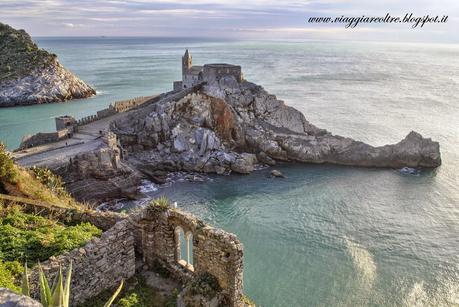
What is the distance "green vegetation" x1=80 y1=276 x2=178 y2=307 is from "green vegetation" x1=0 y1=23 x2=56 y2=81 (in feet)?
242

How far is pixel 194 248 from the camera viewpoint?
1067 cm

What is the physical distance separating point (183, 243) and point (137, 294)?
1434cm

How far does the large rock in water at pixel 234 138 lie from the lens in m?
41.0

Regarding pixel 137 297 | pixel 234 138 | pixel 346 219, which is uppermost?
pixel 137 297

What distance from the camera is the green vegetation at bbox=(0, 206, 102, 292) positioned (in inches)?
357

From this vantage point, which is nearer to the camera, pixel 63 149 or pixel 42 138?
pixel 63 149

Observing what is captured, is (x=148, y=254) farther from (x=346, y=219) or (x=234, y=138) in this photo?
(x=234, y=138)

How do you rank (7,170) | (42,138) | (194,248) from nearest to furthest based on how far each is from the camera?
(194,248) → (7,170) → (42,138)

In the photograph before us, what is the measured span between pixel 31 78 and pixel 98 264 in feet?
241

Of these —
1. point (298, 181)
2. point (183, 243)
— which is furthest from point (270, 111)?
point (183, 243)

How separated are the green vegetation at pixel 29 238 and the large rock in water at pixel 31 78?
214 ft

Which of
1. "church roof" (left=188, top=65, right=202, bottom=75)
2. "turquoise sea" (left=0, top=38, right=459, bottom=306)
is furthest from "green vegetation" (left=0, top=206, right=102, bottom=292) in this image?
"church roof" (left=188, top=65, right=202, bottom=75)

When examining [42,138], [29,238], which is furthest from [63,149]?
[29,238]

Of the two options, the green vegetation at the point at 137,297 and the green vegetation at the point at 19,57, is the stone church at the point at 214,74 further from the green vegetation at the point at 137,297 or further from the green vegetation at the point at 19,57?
the green vegetation at the point at 137,297
